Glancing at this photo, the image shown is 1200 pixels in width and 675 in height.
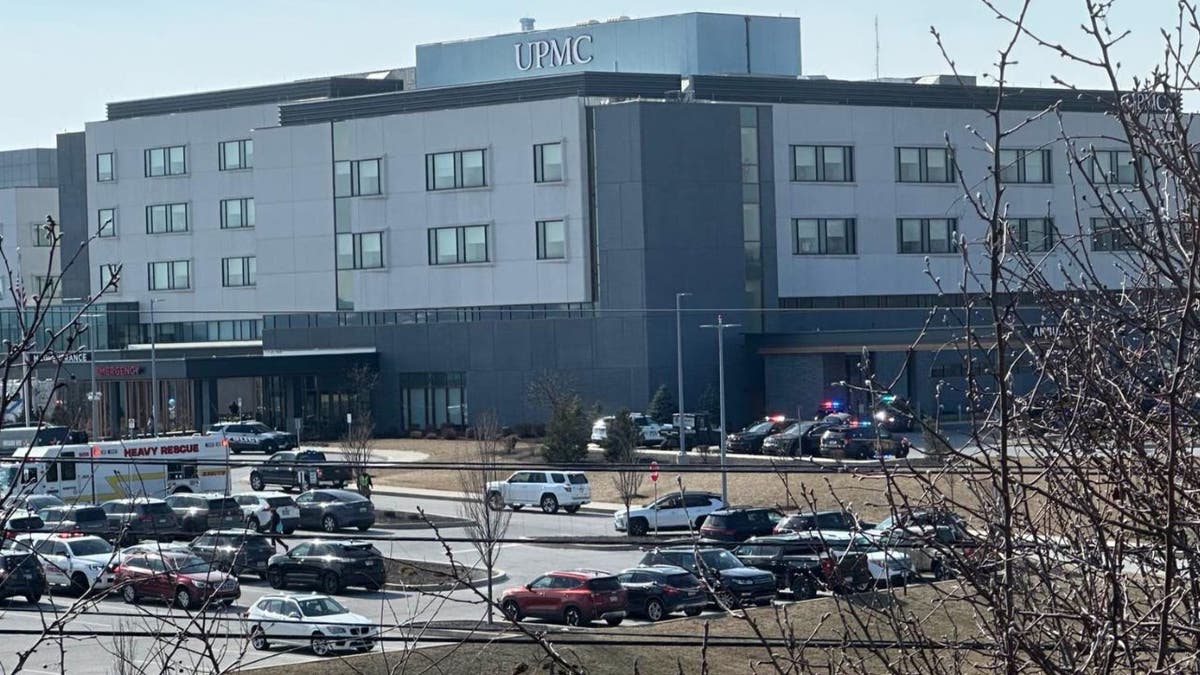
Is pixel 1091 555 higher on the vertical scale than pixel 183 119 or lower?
lower

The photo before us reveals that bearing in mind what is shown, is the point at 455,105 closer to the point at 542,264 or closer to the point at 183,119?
the point at 542,264

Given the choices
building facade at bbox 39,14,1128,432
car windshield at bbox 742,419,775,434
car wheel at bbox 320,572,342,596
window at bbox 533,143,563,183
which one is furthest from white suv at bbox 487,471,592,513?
window at bbox 533,143,563,183

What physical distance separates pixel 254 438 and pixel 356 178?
42.4 ft

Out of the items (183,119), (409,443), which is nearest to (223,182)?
(183,119)

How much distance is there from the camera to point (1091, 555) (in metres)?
5.05

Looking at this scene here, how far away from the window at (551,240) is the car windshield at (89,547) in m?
34.4

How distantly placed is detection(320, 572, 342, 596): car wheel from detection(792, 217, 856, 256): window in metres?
44.7

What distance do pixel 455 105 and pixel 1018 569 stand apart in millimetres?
64998

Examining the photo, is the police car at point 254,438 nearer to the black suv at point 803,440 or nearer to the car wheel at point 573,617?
the black suv at point 803,440

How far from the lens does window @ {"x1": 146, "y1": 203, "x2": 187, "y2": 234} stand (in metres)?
78.1

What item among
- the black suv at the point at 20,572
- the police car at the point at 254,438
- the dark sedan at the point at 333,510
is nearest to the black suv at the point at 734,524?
the dark sedan at the point at 333,510

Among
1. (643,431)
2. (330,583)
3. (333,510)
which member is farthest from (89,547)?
(643,431)

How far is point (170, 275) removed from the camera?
7825 cm

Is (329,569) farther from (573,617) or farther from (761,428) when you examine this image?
(761,428)
